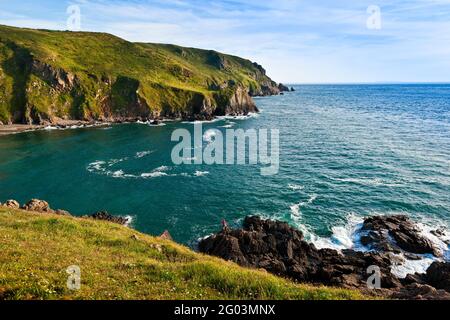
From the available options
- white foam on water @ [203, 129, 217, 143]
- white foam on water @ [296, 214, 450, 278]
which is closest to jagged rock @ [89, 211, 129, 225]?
white foam on water @ [296, 214, 450, 278]

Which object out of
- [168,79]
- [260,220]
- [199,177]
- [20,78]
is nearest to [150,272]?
[260,220]

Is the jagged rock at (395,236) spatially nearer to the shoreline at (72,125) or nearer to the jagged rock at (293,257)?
the jagged rock at (293,257)

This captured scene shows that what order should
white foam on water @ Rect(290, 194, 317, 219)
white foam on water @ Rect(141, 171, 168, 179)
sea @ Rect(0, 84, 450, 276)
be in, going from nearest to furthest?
sea @ Rect(0, 84, 450, 276), white foam on water @ Rect(290, 194, 317, 219), white foam on water @ Rect(141, 171, 168, 179)

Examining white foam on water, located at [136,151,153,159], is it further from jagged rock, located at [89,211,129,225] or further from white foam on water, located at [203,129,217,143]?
jagged rock, located at [89,211,129,225]

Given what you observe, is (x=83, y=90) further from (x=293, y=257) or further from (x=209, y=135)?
(x=293, y=257)

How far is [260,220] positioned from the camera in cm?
4878

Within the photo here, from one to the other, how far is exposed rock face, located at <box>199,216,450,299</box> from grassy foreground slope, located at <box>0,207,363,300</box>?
560 inches

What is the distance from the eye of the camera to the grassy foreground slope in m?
15.8

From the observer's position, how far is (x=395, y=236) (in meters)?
45.7

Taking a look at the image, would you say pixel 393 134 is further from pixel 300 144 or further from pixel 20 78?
pixel 20 78

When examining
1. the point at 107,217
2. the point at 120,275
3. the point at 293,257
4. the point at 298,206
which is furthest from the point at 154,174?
the point at 120,275

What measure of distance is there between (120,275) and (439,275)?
33196 mm

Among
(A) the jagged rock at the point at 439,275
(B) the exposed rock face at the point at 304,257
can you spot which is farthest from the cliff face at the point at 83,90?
(A) the jagged rock at the point at 439,275

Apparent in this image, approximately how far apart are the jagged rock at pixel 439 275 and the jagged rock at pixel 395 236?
7.51 meters
